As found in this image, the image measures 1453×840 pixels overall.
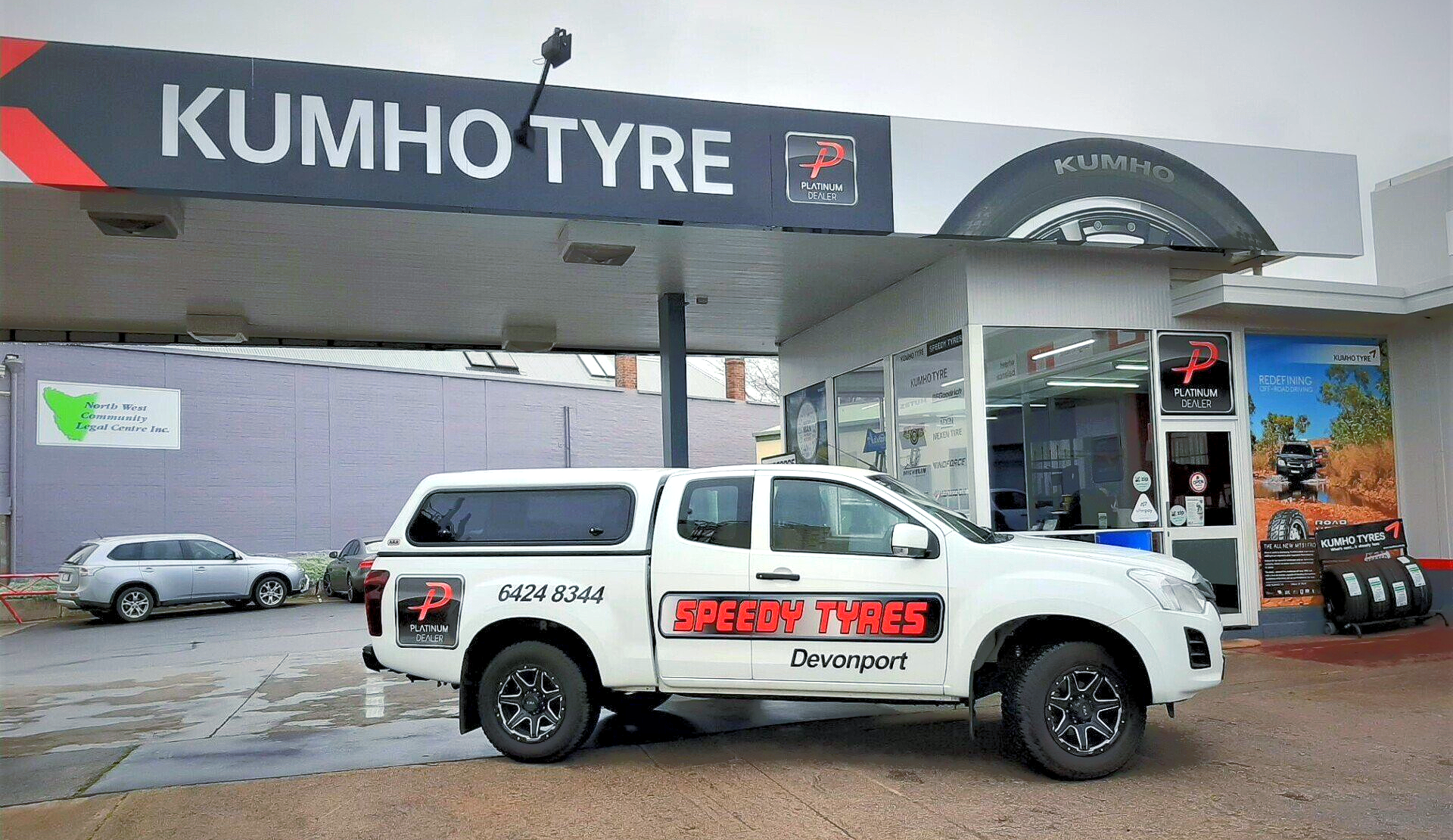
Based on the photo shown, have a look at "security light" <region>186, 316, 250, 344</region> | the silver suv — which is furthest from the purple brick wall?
"security light" <region>186, 316, 250, 344</region>

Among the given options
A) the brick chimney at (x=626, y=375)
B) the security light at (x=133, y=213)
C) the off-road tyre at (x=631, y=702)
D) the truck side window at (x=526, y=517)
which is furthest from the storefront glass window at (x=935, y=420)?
the brick chimney at (x=626, y=375)

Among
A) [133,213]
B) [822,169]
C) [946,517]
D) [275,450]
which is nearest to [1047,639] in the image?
[946,517]

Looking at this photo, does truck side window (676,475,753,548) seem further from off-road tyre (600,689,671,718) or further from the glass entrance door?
the glass entrance door

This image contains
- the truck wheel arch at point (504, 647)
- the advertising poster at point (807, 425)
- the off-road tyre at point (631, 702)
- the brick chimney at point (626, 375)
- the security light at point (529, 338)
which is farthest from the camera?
the brick chimney at point (626, 375)

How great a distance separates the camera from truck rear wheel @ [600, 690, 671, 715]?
8.23 meters

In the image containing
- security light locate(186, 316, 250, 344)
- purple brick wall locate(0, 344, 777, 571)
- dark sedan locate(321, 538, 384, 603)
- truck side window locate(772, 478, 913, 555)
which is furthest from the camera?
dark sedan locate(321, 538, 384, 603)

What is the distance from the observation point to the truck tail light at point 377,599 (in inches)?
305

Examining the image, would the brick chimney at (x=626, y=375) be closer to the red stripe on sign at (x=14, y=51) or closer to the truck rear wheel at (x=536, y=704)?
the red stripe on sign at (x=14, y=51)

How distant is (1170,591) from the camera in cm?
684

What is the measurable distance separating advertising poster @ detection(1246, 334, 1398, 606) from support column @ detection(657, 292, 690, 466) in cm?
664

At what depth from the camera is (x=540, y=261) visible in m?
11.8

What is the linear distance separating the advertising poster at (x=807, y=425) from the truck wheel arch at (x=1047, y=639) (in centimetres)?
831

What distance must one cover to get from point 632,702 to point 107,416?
20666 millimetres

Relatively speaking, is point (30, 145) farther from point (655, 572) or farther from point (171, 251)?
point (655, 572)
